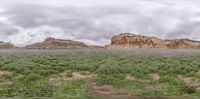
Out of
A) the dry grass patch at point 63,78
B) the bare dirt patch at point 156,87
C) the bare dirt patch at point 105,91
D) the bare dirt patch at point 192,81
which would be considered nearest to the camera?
the bare dirt patch at point 105,91

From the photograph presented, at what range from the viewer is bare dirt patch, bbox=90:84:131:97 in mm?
27670

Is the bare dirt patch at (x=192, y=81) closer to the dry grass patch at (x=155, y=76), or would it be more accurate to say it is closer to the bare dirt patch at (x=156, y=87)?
the dry grass patch at (x=155, y=76)

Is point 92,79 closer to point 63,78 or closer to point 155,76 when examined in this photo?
point 63,78

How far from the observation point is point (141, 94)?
27.3 metres

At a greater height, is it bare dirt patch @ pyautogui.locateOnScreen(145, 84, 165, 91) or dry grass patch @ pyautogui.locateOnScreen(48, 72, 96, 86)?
dry grass patch @ pyautogui.locateOnScreen(48, 72, 96, 86)

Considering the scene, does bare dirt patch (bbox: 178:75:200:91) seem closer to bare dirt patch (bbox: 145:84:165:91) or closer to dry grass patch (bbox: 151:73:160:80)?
dry grass patch (bbox: 151:73:160:80)

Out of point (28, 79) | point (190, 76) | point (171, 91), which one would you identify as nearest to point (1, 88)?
point (28, 79)

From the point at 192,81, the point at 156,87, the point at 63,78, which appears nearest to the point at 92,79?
the point at 63,78

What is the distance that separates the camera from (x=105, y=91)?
93.4ft

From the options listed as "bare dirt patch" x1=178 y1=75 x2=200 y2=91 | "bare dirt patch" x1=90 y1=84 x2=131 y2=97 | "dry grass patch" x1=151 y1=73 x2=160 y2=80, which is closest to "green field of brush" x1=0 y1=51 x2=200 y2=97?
"bare dirt patch" x1=178 y1=75 x2=200 y2=91

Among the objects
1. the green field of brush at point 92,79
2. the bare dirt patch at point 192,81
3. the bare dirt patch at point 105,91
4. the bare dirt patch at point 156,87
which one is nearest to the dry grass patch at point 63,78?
the green field of brush at point 92,79

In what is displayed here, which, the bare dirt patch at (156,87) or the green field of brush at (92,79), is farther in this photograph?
the bare dirt patch at (156,87)

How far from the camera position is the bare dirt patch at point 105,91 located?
27670 mm

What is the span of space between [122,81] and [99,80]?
1.42 metres
